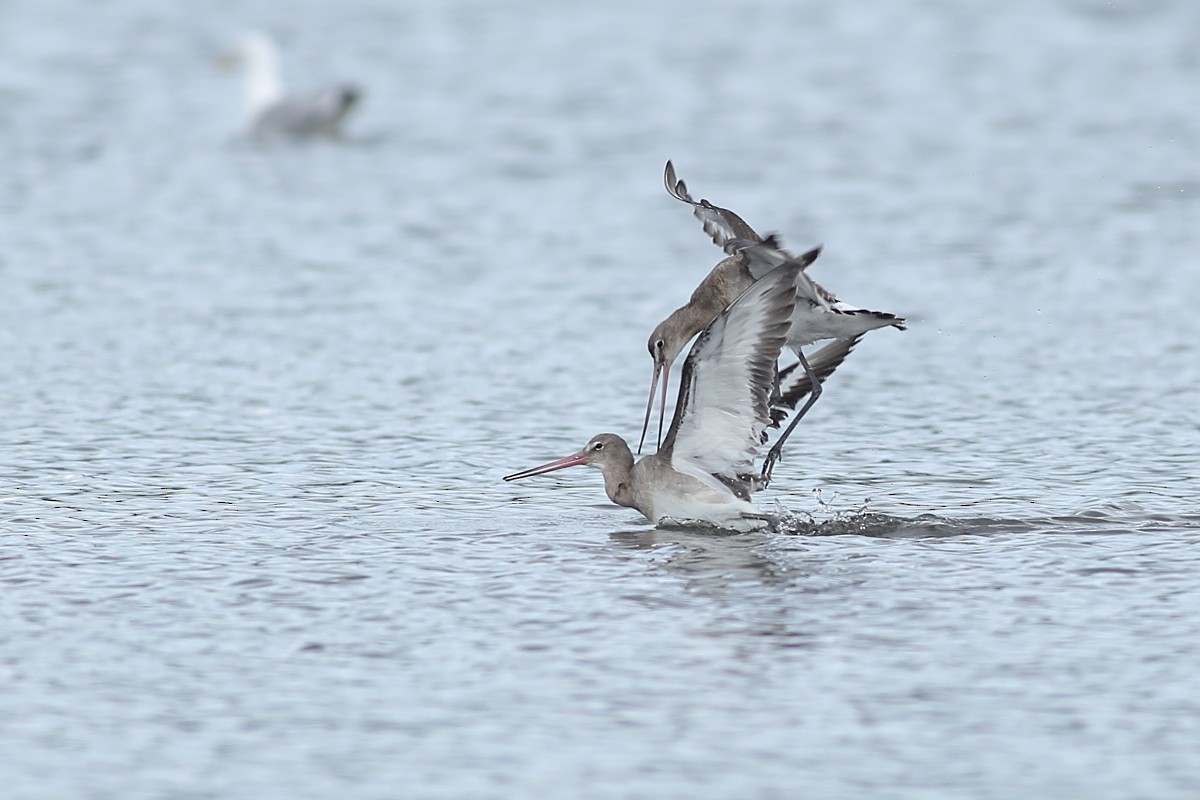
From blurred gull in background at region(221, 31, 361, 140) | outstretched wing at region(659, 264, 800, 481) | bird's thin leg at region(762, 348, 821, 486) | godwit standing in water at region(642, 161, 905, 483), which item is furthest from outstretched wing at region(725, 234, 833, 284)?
blurred gull in background at region(221, 31, 361, 140)

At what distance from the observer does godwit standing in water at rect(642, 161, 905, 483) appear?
33.2 ft

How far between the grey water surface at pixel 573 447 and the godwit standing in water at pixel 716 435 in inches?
9.8

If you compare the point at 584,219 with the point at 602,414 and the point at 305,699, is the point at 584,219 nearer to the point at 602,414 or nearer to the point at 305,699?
the point at 602,414

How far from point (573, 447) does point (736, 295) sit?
1564 millimetres

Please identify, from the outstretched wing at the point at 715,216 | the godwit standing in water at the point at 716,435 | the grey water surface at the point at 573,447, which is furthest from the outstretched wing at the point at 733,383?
the outstretched wing at the point at 715,216

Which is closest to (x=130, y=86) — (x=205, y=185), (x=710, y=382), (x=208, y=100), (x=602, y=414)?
(x=208, y=100)

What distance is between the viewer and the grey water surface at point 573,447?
679 centimetres

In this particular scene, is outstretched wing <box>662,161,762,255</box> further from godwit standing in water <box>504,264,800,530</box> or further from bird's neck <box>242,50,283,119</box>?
bird's neck <box>242,50,283,119</box>

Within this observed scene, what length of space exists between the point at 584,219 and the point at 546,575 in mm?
10245

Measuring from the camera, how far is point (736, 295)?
10711mm

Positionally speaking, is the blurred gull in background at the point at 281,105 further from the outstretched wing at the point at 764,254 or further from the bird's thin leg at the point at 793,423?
the outstretched wing at the point at 764,254

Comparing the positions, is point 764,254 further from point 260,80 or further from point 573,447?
point 260,80

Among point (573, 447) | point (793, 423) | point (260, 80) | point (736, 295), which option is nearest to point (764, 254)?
point (736, 295)

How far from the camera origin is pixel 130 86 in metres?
26.4
